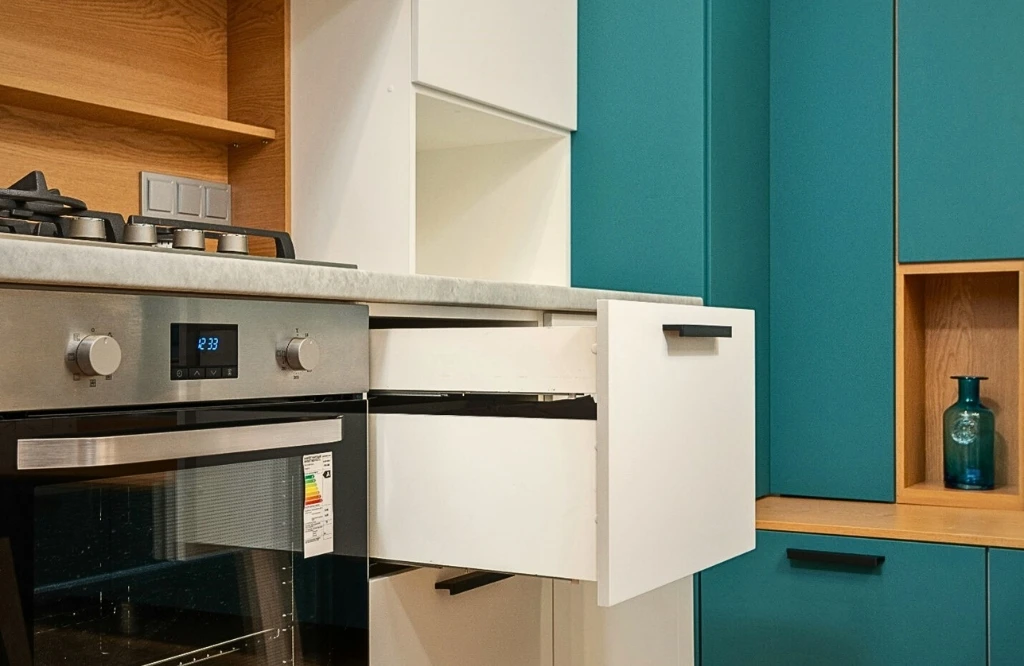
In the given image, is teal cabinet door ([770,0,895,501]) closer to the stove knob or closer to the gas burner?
the stove knob

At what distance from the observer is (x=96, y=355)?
101 centimetres

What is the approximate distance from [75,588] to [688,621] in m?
1.39

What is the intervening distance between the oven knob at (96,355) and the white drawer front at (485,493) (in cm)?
38

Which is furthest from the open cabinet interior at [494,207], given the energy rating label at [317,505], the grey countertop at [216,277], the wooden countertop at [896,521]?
the energy rating label at [317,505]

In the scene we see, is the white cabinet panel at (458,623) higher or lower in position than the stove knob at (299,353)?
lower

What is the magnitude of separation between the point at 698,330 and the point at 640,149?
1.04m

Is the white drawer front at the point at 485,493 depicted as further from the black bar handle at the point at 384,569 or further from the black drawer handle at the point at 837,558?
the black drawer handle at the point at 837,558

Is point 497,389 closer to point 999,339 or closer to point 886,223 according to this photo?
point 886,223

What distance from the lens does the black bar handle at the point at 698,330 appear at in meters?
1.29

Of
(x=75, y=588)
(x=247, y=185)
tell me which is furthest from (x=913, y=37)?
(x=75, y=588)

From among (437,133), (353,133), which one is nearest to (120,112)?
(353,133)

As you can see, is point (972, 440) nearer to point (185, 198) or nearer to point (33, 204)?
point (185, 198)

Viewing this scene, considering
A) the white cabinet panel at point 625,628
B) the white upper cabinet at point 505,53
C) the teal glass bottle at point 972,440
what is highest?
the white upper cabinet at point 505,53

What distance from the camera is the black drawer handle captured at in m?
2.03
